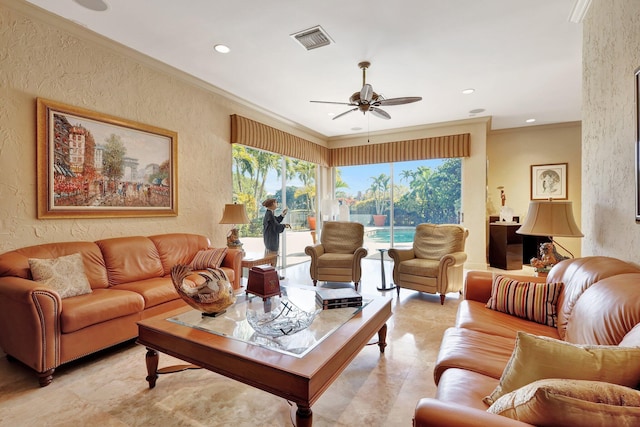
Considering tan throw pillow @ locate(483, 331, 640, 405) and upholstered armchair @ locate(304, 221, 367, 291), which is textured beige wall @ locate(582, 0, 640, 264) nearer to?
tan throw pillow @ locate(483, 331, 640, 405)

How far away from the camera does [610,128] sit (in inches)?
80.6

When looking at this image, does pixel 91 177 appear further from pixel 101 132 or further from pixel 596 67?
pixel 596 67

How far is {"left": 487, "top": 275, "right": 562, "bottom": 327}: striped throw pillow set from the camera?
79.5 inches

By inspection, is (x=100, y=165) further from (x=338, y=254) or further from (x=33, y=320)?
(x=338, y=254)

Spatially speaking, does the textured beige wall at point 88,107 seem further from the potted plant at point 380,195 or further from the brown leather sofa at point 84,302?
the potted plant at point 380,195

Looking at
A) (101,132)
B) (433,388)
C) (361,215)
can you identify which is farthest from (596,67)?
(361,215)

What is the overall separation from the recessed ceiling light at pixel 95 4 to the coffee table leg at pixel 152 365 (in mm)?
2715

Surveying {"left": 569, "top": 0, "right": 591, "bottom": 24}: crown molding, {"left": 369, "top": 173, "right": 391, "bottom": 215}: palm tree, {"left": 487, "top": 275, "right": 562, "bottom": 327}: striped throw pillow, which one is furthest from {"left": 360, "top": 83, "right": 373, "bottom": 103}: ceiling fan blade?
{"left": 369, "top": 173, "right": 391, "bottom": 215}: palm tree

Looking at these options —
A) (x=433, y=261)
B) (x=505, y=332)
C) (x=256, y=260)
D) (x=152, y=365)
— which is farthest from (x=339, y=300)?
(x=433, y=261)

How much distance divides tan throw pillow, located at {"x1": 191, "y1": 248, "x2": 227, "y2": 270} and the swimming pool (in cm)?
412

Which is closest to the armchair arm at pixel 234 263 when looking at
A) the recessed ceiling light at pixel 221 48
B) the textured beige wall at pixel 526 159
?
the recessed ceiling light at pixel 221 48

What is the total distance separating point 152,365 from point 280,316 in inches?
34.7

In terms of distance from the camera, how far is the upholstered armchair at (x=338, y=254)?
169 inches

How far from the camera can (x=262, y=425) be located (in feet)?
5.41
